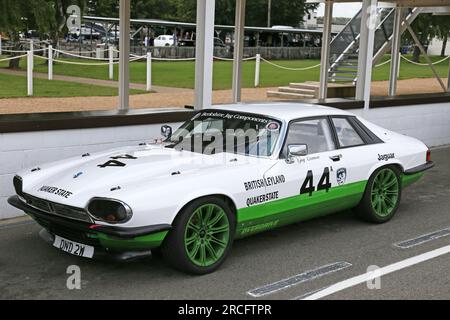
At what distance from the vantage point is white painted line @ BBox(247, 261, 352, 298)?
15.1ft

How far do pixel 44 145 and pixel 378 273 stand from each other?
393cm

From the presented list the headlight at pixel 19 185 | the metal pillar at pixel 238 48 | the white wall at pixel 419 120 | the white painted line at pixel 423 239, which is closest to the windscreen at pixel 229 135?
the headlight at pixel 19 185

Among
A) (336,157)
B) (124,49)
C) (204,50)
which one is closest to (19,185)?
(336,157)

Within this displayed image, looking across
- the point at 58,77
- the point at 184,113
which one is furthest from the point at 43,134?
the point at 58,77

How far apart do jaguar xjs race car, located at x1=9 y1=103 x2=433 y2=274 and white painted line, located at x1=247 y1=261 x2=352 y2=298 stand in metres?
0.51

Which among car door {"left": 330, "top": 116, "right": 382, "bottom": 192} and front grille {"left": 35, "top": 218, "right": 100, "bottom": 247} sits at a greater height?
car door {"left": 330, "top": 116, "right": 382, "bottom": 192}

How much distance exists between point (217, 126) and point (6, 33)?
5.42 m

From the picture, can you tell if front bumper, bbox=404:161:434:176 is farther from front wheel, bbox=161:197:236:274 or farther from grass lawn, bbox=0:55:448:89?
grass lawn, bbox=0:55:448:89

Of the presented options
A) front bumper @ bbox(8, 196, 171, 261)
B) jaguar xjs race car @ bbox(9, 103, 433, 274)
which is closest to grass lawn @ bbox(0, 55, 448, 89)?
jaguar xjs race car @ bbox(9, 103, 433, 274)

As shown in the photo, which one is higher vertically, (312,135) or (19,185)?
(312,135)

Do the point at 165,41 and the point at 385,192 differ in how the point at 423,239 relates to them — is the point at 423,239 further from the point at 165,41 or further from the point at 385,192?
the point at 165,41

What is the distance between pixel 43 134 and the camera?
264 inches

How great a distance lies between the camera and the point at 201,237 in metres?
4.84
